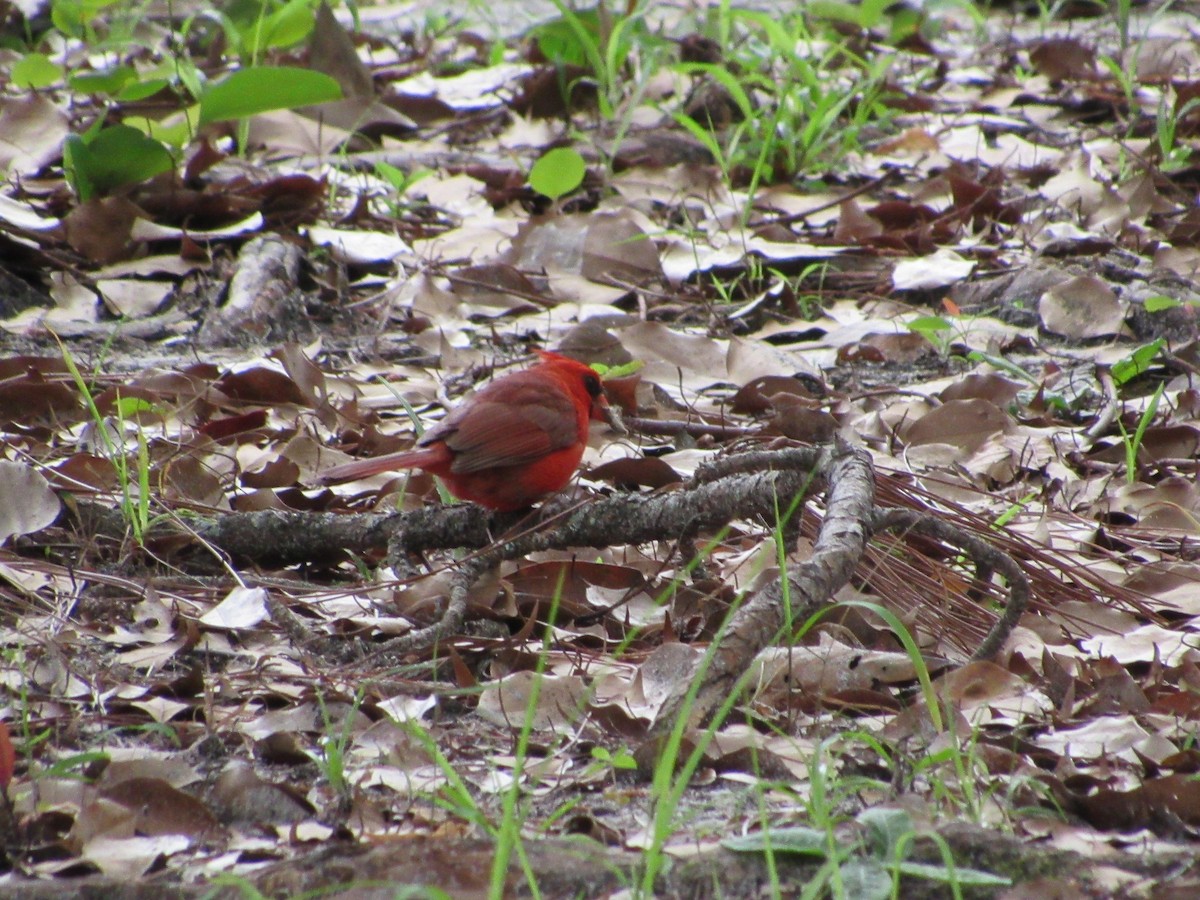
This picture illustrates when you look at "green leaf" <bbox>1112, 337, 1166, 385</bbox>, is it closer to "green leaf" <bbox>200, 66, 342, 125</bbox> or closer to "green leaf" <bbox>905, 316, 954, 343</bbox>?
"green leaf" <bbox>905, 316, 954, 343</bbox>

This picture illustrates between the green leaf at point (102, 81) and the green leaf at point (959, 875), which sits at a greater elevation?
the green leaf at point (959, 875)

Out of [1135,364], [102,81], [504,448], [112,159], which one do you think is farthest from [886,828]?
[102,81]

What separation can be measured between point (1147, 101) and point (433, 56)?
4.15 m

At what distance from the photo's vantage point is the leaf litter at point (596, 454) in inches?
86.7

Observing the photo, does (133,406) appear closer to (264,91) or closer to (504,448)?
(504,448)

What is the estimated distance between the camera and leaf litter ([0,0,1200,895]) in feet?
7.22

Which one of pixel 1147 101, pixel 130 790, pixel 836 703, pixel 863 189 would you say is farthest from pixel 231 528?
pixel 1147 101

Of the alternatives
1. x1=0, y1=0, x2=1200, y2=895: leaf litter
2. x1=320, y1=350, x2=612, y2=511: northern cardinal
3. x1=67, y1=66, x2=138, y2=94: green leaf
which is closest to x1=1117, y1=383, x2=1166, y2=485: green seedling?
x1=0, y1=0, x2=1200, y2=895: leaf litter

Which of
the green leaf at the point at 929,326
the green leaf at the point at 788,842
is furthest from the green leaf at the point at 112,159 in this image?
the green leaf at the point at 788,842

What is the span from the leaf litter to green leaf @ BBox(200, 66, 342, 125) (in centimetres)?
40

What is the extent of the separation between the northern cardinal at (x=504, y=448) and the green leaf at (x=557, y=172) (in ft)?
7.69

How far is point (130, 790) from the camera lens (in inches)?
82.0

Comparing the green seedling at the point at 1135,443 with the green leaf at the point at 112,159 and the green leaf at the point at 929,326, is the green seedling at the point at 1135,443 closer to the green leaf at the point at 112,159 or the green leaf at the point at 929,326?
the green leaf at the point at 929,326

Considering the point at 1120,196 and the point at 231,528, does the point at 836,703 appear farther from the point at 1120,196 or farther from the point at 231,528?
the point at 1120,196
